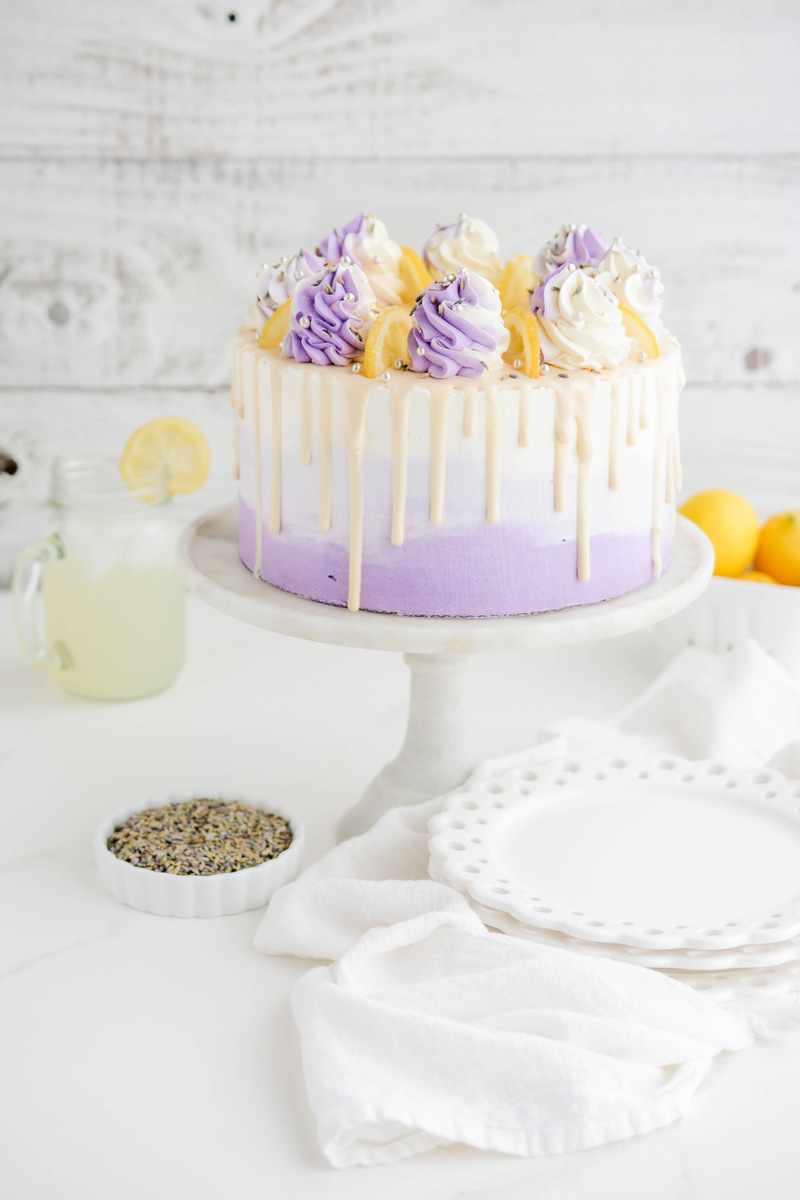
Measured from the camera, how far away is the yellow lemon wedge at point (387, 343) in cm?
110

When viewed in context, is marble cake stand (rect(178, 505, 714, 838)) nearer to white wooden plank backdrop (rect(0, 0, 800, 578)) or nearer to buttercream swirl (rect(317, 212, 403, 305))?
buttercream swirl (rect(317, 212, 403, 305))

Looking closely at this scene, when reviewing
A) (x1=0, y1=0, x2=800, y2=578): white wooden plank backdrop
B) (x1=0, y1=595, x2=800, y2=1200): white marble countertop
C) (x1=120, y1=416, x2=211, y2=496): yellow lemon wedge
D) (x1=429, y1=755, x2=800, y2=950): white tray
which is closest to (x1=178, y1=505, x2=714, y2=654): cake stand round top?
(x1=429, y1=755, x2=800, y2=950): white tray

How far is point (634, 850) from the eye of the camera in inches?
44.9

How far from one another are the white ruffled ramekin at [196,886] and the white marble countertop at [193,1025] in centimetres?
1

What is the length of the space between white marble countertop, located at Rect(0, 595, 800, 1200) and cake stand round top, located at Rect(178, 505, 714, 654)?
0.28m

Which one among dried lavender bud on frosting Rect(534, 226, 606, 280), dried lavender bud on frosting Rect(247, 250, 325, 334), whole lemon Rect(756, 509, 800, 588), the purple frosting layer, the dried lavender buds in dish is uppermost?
dried lavender bud on frosting Rect(534, 226, 606, 280)

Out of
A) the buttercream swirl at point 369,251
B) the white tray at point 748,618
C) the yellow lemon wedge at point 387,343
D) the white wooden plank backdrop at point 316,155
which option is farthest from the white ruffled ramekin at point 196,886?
the white wooden plank backdrop at point 316,155

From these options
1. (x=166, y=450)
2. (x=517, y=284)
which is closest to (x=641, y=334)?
(x=517, y=284)

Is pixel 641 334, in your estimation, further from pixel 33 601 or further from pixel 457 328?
pixel 33 601

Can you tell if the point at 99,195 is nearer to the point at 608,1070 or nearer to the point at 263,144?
the point at 263,144

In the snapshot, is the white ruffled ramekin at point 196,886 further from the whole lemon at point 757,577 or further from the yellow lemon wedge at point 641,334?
the whole lemon at point 757,577

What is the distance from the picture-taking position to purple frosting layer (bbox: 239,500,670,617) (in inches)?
43.6

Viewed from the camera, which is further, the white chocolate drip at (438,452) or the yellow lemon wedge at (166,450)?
the yellow lemon wedge at (166,450)

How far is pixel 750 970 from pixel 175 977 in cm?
47
